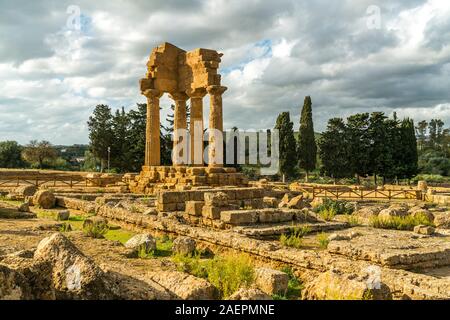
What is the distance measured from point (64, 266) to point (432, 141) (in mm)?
112349

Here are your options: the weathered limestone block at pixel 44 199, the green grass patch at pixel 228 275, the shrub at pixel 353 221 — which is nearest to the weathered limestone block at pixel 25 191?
the weathered limestone block at pixel 44 199

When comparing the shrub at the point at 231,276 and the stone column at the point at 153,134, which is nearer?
the shrub at the point at 231,276

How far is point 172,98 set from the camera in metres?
28.6

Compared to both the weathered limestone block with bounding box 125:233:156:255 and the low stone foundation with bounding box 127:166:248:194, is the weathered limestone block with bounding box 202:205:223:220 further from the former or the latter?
the low stone foundation with bounding box 127:166:248:194

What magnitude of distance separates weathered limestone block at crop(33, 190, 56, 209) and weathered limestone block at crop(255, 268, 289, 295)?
13158 millimetres

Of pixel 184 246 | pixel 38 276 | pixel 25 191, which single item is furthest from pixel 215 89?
pixel 38 276

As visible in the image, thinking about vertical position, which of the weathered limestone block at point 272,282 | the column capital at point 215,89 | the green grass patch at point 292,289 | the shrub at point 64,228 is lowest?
the green grass patch at point 292,289

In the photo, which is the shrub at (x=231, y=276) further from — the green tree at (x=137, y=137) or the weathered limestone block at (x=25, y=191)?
the green tree at (x=137, y=137)

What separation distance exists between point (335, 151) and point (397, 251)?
4250cm

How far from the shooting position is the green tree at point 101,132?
52.3 meters

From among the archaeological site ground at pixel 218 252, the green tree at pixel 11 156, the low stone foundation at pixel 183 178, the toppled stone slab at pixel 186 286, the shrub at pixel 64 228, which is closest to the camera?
the archaeological site ground at pixel 218 252

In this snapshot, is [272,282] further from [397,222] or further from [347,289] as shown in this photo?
[397,222]

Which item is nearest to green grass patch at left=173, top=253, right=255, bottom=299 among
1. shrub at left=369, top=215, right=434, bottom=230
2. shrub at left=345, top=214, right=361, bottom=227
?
shrub at left=345, top=214, right=361, bottom=227
